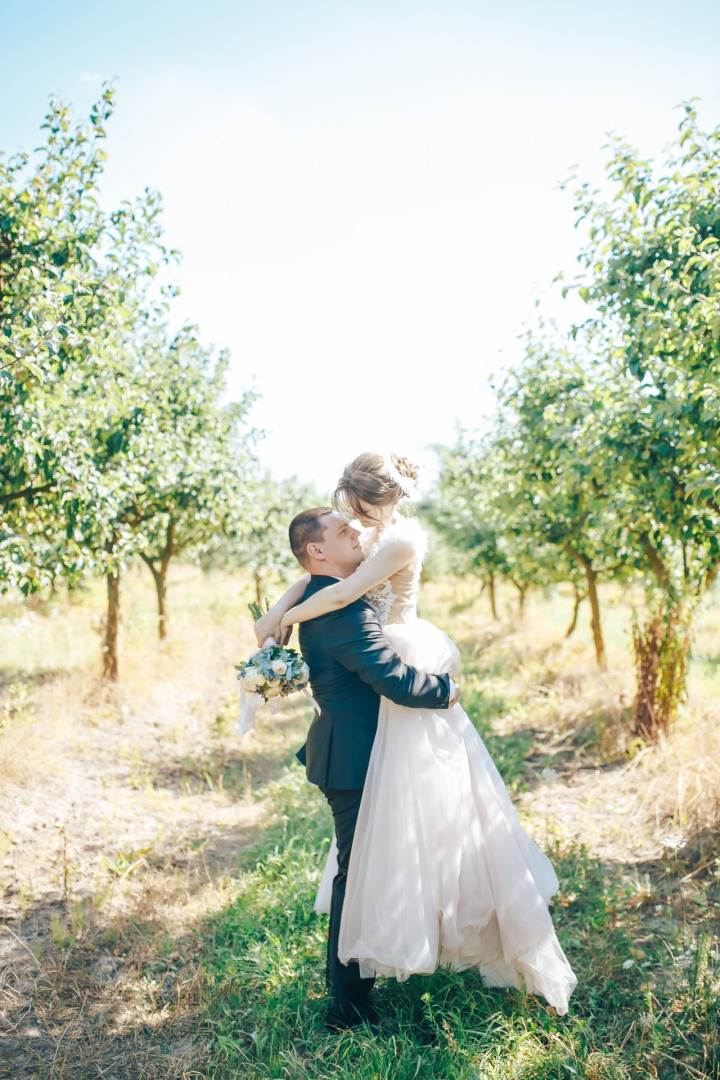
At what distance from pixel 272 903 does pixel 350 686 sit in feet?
6.21

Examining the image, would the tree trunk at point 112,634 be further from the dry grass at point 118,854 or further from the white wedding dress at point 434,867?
the white wedding dress at point 434,867

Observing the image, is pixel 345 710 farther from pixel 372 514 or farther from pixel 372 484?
pixel 372 484

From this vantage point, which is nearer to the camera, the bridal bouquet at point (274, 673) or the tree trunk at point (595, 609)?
A: the bridal bouquet at point (274, 673)

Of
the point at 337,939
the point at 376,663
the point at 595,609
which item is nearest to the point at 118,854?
the point at 337,939

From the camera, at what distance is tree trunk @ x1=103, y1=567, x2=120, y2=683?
8.24 meters

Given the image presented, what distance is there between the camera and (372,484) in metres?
3.12

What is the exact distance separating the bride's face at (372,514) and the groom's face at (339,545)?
128 mm

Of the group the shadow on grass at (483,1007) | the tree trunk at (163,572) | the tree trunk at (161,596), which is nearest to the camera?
the shadow on grass at (483,1007)

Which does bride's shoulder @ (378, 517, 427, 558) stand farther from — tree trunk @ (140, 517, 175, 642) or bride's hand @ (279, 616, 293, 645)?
tree trunk @ (140, 517, 175, 642)

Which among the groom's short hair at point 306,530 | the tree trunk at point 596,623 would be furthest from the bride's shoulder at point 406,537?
the tree trunk at point 596,623

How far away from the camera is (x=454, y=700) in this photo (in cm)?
309

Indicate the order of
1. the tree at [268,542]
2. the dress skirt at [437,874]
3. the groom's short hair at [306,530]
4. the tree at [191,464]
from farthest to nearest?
the tree at [268,542] → the tree at [191,464] → the groom's short hair at [306,530] → the dress skirt at [437,874]

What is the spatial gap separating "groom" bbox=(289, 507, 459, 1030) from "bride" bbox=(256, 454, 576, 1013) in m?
0.09

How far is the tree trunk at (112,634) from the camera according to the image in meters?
8.24
